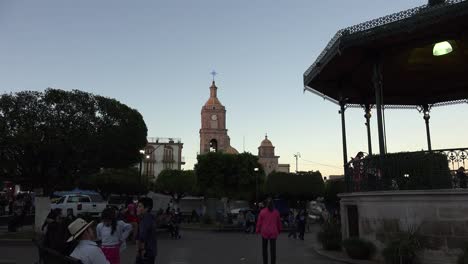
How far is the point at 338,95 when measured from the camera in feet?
64.1

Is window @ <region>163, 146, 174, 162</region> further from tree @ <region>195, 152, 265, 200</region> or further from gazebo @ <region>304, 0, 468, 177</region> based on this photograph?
gazebo @ <region>304, 0, 468, 177</region>

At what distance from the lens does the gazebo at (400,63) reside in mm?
12820

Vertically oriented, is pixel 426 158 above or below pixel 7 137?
below

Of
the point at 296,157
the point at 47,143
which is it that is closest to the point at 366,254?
the point at 47,143

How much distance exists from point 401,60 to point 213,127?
96891 millimetres

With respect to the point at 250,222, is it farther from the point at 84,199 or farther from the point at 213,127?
the point at 213,127

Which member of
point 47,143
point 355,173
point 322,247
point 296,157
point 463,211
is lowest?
point 322,247

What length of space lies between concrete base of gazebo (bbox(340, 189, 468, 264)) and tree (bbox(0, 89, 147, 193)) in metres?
14.6

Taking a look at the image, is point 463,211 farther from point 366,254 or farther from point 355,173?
point 355,173

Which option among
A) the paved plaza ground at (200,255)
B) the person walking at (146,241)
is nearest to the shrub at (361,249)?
the paved plaza ground at (200,255)

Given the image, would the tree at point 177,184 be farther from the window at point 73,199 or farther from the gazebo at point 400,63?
the gazebo at point 400,63

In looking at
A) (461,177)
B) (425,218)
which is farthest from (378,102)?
(425,218)

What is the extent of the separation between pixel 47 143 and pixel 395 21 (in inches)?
643

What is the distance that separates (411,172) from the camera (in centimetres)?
1223
